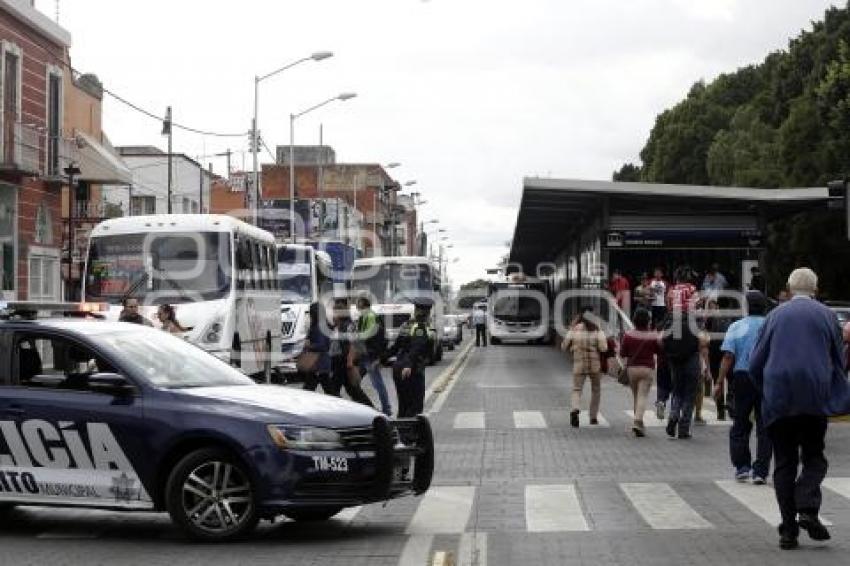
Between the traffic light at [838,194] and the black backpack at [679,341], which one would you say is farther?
the traffic light at [838,194]

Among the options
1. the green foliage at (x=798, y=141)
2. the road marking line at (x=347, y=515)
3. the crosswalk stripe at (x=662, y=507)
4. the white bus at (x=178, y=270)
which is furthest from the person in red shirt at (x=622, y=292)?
the road marking line at (x=347, y=515)

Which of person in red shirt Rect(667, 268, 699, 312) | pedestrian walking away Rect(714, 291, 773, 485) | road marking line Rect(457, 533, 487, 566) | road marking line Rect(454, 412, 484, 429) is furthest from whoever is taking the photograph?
road marking line Rect(454, 412, 484, 429)

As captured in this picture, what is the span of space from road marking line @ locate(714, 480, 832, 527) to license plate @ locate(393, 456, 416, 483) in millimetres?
2688

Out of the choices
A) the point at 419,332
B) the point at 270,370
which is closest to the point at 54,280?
the point at 270,370

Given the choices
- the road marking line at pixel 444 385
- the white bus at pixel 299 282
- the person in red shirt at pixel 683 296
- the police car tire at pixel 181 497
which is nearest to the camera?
the police car tire at pixel 181 497

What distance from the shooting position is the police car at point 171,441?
9.26 m

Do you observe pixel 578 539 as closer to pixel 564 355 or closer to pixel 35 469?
pixel 35 469

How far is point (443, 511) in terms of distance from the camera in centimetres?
1090

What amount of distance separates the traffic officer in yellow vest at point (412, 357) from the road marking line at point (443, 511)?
4.88m

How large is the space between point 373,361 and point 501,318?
40.4 m

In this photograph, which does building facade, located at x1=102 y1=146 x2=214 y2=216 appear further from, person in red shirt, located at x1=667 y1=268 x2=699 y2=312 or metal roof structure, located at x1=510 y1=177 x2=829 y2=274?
person in red shirt, located at x1=667 y1=268 x2=699 y2=312

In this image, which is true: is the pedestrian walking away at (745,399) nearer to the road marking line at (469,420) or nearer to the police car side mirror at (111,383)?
the police car side mirror at (111,383)

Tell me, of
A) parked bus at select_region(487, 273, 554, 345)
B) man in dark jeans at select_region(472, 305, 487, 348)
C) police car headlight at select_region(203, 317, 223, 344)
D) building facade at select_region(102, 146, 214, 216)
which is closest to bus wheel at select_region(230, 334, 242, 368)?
police car headlight at select_region(203, 317, 223, 344)

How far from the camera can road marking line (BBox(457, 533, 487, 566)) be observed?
335 inches
